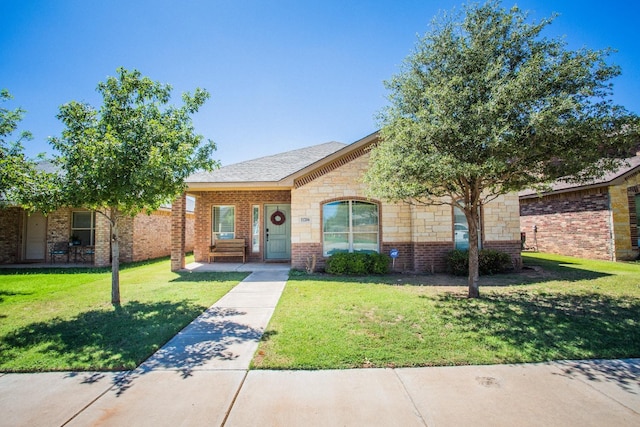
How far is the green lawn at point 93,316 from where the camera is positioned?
13.5 ft

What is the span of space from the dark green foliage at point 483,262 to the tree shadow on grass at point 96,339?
7745 mm

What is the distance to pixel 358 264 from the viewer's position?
1008 centimetres

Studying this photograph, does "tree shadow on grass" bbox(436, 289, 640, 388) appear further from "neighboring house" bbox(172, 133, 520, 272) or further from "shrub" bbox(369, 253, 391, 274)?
"neighboring house" bbox(172, 133, 520, 272)

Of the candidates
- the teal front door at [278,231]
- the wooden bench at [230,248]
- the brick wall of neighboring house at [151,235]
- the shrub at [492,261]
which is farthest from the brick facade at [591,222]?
the brick wall of neighboring house at [151,235]

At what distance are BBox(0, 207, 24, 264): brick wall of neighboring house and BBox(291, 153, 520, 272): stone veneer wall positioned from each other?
13.4 metres

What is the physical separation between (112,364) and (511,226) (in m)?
11.7

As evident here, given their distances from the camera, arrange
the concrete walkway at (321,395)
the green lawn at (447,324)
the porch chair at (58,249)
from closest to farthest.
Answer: the concrete walkway at (321,395) → the green lawn at (447,324) → the porch chair at (58,249)

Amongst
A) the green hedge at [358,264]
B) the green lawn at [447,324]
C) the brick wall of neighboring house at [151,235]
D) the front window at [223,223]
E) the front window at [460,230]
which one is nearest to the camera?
the green lawn at [447,324]

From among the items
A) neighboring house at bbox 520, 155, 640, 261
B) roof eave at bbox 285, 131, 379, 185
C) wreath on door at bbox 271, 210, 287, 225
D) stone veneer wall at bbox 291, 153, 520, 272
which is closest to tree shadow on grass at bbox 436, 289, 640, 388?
stone veneer wall at bbox 291, 153, 520, 272

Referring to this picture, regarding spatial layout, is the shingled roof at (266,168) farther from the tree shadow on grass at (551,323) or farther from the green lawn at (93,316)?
the tree shadow on grass at (551,323)

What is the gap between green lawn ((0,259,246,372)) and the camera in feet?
13.5

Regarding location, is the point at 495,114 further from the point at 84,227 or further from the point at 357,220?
the point at 84,227

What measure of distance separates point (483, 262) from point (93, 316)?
1040 centimetres

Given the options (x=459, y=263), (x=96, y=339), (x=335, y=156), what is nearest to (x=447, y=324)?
(x=459, y=263)
